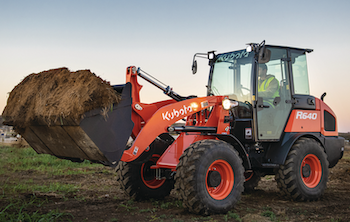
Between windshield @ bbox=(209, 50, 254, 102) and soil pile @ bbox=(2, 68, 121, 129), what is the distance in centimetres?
274

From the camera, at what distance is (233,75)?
7.02m

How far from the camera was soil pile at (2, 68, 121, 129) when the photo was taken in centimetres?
456

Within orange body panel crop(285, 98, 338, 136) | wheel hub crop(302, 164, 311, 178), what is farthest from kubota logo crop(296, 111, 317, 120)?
wheel hub crop(302, 164, 311, 178)

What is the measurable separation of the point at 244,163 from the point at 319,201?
209 centimetres

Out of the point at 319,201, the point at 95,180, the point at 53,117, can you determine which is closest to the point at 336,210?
the point at 319,201

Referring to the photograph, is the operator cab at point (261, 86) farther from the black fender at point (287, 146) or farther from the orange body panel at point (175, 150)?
the orange body panel at point (175, 150)

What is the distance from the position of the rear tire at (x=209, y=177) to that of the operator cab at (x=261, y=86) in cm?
117

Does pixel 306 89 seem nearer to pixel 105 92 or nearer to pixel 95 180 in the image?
pixel 105 92

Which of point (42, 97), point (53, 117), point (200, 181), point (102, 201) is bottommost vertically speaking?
point (102, 201)

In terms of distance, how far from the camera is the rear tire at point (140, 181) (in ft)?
20.7

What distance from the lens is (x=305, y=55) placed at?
7.43 metres

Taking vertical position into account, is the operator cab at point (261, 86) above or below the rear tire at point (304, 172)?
above

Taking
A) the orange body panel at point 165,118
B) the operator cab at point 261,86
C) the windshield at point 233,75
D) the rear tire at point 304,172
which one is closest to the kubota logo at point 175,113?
the orange body panel at point 165,118

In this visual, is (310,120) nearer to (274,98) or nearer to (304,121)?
(304,121)
